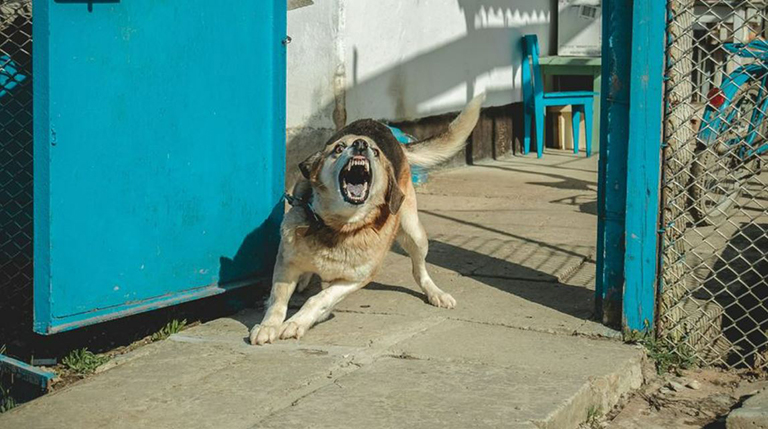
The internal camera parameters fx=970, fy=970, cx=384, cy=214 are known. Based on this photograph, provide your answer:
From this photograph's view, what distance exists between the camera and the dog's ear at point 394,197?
4.52 metres

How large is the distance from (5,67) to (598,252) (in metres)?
3.02

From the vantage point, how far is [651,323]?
14.1 feet

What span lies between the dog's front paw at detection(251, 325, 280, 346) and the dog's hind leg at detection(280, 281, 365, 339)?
0.15ft

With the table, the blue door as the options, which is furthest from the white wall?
the blue door

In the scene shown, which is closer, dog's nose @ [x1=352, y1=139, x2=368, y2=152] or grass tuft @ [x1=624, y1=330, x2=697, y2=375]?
grass tuft @ [x1=624, y1=330, x2=697, y2=375]

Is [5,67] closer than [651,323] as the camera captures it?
No

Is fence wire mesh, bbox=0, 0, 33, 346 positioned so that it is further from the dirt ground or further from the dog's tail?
the dirt ground

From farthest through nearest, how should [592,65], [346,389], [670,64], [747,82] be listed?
[592,65] → [747,82] → [670,64] → [346,389]

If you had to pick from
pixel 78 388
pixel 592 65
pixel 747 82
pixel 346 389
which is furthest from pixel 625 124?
pixel 592 65

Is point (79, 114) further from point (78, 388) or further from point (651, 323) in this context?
point (651, 323)

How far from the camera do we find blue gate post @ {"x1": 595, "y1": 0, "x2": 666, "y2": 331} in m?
4.10

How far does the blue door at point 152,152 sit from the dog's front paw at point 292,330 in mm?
530

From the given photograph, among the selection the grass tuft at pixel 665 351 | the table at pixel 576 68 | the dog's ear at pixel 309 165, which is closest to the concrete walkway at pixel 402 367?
the grass tuft at pixel 665 351

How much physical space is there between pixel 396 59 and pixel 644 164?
16.3 feet
